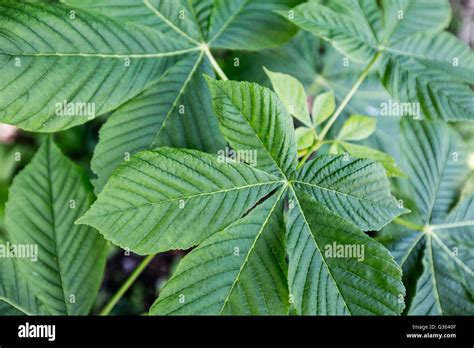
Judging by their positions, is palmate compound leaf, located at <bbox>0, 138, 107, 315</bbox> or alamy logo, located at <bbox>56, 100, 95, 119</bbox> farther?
palmate compound leaf, located at <bbox>0, 138, 107, 315</bbox>

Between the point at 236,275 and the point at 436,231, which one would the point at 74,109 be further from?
the point at 436,231

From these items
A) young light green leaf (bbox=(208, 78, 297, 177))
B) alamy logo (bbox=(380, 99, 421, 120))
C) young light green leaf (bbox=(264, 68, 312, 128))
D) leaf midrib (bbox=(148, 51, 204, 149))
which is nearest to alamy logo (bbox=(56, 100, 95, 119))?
leaf midrib (bbox=(148, 51, 204, 149))

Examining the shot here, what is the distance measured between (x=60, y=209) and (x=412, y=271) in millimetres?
764

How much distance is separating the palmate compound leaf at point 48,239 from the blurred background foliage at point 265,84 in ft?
0.72

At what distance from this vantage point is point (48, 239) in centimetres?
97

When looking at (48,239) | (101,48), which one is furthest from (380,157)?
(48,239)

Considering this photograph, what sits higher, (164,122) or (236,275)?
(164,122)

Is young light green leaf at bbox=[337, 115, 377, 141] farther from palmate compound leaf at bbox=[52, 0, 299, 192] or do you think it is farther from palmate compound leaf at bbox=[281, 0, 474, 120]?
palmate compound leaf at bbox=[52, 0, 299, 192]

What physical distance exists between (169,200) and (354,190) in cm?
33

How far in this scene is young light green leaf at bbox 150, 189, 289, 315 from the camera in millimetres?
802

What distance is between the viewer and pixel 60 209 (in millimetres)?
973
